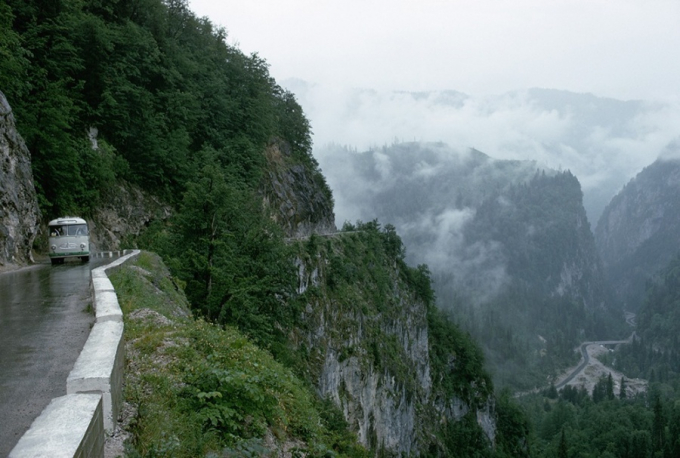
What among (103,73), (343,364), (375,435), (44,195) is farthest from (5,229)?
(375,435)

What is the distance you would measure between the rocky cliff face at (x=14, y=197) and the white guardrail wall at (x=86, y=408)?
1759cm

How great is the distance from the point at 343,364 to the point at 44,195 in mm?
21680

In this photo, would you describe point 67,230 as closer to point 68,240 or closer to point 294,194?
point 68,240

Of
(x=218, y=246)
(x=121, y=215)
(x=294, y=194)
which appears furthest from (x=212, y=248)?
(x=294, y=194)

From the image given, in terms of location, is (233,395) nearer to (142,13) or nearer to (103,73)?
(103,73)

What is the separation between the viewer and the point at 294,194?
179 feet

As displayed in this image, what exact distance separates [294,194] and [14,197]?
33904mm

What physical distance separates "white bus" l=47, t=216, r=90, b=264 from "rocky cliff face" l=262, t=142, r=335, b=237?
22.5m

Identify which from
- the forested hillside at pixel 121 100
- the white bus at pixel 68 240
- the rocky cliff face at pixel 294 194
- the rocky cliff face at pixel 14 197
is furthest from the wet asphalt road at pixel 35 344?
the rocky cliff face at pixel 294 194

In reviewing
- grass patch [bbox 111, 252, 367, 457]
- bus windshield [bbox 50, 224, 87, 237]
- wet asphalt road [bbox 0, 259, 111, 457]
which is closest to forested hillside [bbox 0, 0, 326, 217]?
bus windshield [bbox 50, 224, 87, 237]

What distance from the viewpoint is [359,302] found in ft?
134

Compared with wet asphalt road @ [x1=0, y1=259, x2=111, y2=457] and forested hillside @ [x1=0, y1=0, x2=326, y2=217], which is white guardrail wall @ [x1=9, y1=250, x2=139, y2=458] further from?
forested hillside @ [x1=0, y1=0, x2=326, y2=217]

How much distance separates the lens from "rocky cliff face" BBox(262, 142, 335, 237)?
162 ft

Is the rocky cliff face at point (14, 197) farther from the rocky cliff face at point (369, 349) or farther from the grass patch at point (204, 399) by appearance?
the rocky cliff face at point (369, 349)
